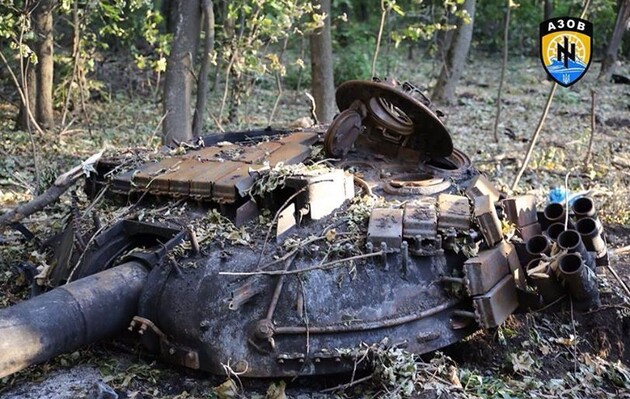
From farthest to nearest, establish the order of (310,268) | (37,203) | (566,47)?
(566,47) < (37,203) < (310,268)

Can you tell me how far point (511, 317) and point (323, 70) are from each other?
7.40m

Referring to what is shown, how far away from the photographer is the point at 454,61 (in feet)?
53.2

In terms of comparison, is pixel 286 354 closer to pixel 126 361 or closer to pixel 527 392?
pixel 126 361

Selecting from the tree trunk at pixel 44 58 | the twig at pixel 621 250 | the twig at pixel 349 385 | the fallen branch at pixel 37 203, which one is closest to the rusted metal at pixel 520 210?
the twig at pixel 349 385

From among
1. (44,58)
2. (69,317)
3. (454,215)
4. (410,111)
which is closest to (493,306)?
(454,215)

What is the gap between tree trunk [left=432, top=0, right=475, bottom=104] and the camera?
52.3 feet

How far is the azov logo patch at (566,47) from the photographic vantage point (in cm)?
752

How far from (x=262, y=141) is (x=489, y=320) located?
287 centimetres

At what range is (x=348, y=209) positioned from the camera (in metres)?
4.99

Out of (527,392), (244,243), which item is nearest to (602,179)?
(527,392)

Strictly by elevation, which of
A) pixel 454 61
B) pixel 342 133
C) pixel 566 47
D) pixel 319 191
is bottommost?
pixel 454 61

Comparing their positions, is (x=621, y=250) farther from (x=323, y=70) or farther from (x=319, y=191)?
(x=323, y=70)

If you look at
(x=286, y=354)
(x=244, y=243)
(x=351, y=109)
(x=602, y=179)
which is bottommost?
(x=602, y=179)

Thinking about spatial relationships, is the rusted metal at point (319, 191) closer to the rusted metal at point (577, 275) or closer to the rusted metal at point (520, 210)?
the rusted metal at point (520, 210)
